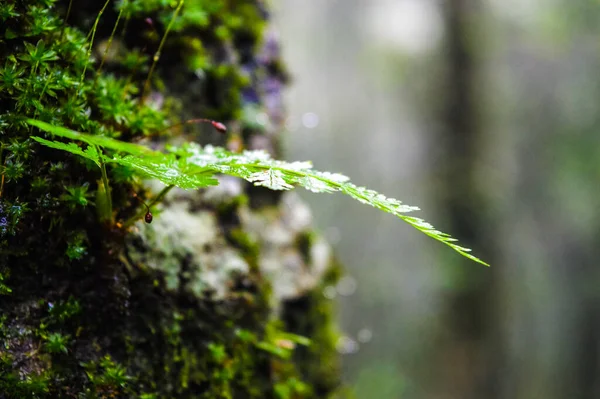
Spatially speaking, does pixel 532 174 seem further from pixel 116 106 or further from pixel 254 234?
pixel 116 106

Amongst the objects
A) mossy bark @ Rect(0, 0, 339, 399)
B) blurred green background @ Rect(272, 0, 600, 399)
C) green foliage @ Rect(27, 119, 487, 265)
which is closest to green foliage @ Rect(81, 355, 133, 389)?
mossy bark @ Rect(0, 0, 339, 399)

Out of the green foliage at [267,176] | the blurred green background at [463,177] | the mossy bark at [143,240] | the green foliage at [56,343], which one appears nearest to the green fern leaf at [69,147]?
the green foliage at [267,176]

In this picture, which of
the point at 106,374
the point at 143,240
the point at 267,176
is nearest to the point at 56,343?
the point at 106,374

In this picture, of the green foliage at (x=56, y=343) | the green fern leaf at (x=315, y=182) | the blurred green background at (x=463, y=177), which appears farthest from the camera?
the blurred green background at (x=463, y=177)

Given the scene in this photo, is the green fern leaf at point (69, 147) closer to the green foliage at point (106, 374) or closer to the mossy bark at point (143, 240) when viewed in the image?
the mossy bark at point (143, 240)

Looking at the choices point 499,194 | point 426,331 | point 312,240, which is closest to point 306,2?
point 426,331

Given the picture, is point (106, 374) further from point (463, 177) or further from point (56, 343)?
point (463, 177)
